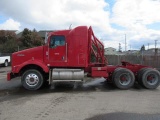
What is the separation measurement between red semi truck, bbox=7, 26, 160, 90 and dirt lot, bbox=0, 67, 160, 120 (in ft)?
1.87

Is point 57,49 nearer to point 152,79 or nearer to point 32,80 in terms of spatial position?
point 32,80

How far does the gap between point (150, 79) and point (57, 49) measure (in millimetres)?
4782

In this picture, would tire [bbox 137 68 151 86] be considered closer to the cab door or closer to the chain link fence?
the cab door

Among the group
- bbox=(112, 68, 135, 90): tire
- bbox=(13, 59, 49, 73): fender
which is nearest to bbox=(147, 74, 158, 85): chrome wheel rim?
bbox=(112, 68, 135, 90): tire

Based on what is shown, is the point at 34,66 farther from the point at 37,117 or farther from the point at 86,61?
the point at 37,117

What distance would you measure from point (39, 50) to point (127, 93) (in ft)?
15.2

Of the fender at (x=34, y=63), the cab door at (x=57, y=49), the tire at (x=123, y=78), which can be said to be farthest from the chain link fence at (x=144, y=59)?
the fender at (x=34, y=63)

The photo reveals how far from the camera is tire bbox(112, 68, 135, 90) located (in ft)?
42.1

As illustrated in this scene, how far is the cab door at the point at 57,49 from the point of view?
504 inches

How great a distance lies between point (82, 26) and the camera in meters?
12.8

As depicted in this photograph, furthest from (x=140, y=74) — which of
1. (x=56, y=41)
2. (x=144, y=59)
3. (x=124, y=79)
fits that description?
(x=144, y=59)

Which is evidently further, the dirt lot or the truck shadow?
the truck shadow

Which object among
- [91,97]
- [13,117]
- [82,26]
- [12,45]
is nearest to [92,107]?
[91,97]

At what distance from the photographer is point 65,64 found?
12.9 metres
